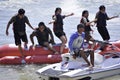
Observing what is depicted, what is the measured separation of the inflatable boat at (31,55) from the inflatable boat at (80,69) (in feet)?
7.04

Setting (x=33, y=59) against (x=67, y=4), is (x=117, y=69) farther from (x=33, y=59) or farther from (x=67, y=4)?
(x=67, y=4)

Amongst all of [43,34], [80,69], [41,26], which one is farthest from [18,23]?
[80,69]

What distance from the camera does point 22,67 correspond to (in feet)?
39.2

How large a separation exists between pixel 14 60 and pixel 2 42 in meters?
3.40

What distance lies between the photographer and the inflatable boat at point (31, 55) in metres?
12.2

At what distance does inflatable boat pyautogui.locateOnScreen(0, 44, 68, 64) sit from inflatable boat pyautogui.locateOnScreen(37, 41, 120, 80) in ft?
7.04

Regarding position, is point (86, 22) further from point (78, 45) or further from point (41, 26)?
point (78, 45)

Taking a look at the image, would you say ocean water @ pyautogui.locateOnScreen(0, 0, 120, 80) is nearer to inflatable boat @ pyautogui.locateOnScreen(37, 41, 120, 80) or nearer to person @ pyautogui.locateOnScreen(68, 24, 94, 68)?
inflatable boat @ pyautogui.locateOnScreen(37, 41, 120, 80)

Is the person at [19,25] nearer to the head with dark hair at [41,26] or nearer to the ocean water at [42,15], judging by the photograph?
the head with dark hair at [41,26]

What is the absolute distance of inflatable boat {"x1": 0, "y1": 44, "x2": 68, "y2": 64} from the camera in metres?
12.2

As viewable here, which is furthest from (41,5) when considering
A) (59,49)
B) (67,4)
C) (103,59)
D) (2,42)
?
(103,59)

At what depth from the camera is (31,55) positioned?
12.6 meters

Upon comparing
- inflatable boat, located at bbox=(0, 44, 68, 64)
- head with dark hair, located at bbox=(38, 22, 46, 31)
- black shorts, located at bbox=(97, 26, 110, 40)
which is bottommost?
inflatable boat, located at bbox=(0, 44, 68, 64)

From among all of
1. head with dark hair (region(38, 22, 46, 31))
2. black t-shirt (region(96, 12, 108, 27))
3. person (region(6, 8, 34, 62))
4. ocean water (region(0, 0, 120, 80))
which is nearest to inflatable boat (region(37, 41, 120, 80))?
ocean water (region(0, 0, 120, 80))
